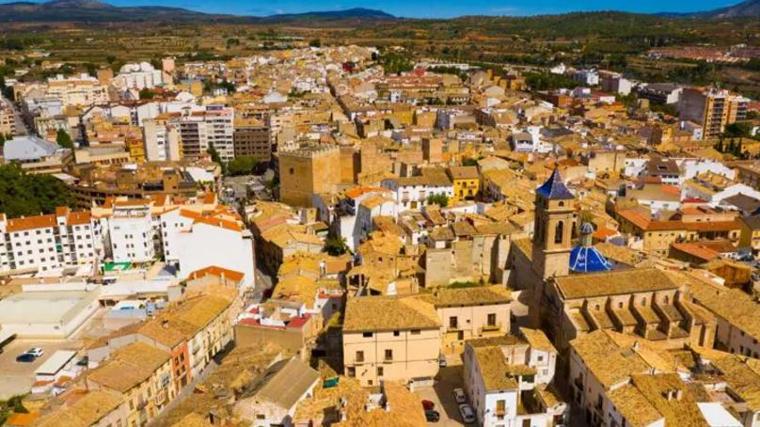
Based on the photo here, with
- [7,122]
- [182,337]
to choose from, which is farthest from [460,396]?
[7,122]

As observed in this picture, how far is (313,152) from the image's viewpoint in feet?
139

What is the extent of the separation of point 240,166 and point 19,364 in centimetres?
3090

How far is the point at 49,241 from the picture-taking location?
36250 mm

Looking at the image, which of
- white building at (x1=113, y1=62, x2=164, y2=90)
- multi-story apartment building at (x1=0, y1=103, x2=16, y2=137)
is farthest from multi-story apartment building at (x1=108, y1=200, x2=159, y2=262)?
white building at (x1=113, y1=62, x2=164, y2=90)

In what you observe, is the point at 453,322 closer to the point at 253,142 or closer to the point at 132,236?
the point at 132,236

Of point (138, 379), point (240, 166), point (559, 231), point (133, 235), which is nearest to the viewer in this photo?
point (138, 379)

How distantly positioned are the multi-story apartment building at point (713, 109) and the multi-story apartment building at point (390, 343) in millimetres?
58498

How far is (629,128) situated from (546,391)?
45.9 m

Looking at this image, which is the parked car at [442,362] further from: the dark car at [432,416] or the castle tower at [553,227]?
the castle tower at [553,227]

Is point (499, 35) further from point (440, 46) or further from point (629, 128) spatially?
point (629, 128)

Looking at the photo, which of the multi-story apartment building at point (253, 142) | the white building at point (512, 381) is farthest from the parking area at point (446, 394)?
the multi-story apartment building at point (253, 142)

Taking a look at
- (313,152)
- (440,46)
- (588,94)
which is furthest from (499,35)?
(313,152)

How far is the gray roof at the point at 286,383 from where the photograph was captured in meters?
19.4

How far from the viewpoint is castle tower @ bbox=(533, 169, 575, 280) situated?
941 inches
